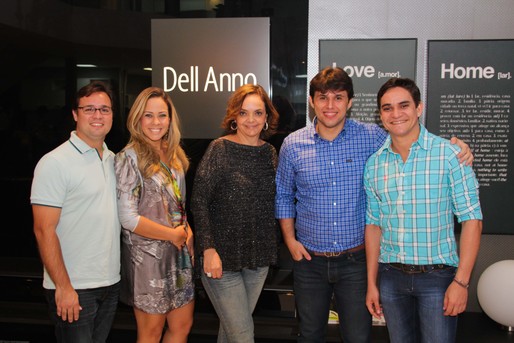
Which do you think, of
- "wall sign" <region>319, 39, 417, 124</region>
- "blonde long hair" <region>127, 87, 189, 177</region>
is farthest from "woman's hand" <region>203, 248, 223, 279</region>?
"wall sign" <region>319, 39, 417, 124</region>

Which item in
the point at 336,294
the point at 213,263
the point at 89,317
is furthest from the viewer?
the point at 336,294

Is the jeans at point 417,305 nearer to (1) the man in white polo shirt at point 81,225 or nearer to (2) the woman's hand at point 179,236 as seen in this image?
(2) the woman's hand at point 179,236

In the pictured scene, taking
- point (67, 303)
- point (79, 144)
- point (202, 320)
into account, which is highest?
point (79, 144)

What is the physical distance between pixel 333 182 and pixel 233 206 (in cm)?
52

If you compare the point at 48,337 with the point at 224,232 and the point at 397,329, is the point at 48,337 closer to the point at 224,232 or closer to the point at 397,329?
the point at 224,232

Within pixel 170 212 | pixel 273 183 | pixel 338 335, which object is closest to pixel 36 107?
pixel 170 212

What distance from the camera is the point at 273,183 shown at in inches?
101

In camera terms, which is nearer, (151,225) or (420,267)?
(420,267)

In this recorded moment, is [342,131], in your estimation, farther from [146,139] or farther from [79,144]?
[79,144]

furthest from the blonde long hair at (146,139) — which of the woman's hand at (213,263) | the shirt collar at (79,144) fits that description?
the woman's hand at (213,263)

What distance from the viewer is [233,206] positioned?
242 centimetres

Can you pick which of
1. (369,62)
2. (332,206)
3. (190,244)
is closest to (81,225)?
(190,244)

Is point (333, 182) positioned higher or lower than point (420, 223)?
higher

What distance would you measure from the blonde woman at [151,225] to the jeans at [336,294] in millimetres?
621
